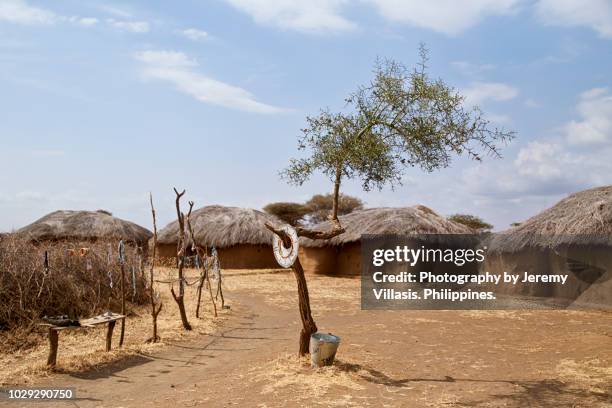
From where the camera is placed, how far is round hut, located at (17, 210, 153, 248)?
86.2 feet

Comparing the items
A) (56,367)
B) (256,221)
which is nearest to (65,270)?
(56,367)

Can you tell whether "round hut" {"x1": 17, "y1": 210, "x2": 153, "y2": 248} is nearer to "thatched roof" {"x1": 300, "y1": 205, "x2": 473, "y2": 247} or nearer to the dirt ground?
"thatched roof" {"x1": 300, "y1": 205, "x2": 473, "y2": 247}

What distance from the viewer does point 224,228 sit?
25.2m

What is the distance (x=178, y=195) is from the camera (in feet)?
33.7

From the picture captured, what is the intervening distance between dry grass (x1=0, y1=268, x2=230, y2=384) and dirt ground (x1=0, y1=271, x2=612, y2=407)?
0.12m

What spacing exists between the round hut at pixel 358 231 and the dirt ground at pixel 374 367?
8655mm

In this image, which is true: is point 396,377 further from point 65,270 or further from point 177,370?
point 65,270

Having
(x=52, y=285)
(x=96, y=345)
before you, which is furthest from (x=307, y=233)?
(x=52, y=285)

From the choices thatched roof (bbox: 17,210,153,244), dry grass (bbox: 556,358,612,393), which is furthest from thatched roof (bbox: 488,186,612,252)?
thatched roof (bbox: 17,210,153,244)

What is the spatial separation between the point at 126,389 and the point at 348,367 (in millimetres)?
2703

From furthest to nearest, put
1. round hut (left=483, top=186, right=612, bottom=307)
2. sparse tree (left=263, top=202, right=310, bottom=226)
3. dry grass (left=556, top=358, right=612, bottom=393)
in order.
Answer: sparse tree (left=263, top=202, right=310, bottom=226)
round hut (left=483, top=186, right=612, bottom=307)
dry grass (left=556, top=358, right=612, bottom=393)

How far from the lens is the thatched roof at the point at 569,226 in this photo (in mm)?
14586

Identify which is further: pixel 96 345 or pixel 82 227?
pixel 82 227

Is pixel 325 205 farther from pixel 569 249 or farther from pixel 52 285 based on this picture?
pixel 52 285
